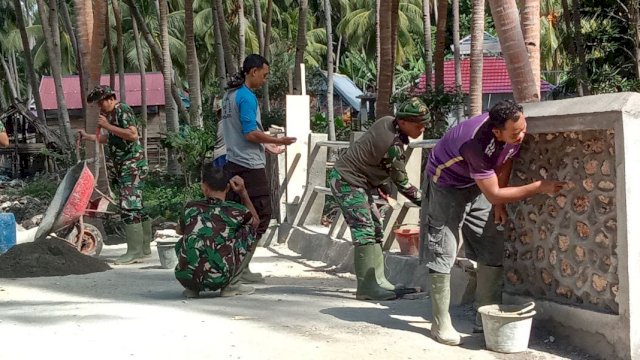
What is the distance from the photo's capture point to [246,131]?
8.05 meters

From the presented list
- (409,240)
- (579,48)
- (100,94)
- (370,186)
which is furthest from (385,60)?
(579,48)

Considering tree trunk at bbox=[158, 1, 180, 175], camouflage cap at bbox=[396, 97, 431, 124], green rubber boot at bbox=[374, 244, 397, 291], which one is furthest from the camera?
tree trunk at bbox=[158, 1, 180, 175]

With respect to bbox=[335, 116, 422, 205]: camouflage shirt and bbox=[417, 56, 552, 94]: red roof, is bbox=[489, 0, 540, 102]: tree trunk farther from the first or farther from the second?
bbox=[417, 56, 552, 94]: red roof

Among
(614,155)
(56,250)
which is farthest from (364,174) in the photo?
(56,250)

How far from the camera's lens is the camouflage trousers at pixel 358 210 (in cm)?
718

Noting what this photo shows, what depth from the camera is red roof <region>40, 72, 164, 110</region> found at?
40.1 meters

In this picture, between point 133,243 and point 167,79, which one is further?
point 167,79

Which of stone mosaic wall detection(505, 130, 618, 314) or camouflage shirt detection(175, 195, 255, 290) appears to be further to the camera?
camouflage shirt detection(175, 195, 255, 290)

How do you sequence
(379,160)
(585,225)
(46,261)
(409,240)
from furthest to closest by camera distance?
(46,261) → (409,240) → (379,160) → (585,225)

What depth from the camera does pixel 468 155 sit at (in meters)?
5.56

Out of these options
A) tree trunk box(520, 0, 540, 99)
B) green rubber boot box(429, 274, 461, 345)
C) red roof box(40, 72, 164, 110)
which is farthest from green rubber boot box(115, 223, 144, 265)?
red roof box(40, 72, 164, 110)

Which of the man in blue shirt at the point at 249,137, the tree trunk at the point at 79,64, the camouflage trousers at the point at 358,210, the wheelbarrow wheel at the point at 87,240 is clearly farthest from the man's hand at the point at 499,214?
the tree trunk at the point at 79,64

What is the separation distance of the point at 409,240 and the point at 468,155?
2812 mm

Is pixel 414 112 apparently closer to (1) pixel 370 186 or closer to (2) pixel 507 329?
(1) pixel 370 186
